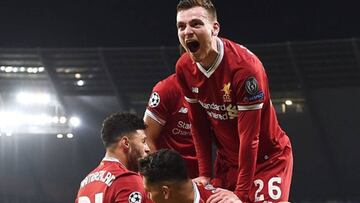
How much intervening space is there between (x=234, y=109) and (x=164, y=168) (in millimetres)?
445

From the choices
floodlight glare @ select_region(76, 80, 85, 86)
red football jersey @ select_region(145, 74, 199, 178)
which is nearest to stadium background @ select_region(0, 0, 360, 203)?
floodlight glare @ select_region(76, 80, 85, 86)

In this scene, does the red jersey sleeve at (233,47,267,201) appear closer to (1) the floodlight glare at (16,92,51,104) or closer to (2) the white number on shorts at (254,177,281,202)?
(2) the white number on shorts at (254,177,281,202)

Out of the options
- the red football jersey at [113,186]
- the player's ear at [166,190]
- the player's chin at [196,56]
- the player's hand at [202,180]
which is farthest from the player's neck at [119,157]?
the player's chin at [196,56]

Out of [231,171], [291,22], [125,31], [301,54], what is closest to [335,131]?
[301,54]

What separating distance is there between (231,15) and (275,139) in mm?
14468

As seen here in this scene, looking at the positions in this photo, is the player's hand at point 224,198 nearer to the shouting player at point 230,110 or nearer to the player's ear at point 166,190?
the shouting player at point 230,110

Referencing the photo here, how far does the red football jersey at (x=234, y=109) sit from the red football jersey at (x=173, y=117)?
73 cm

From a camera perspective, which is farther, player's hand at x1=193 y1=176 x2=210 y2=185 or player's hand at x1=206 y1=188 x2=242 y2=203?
player's hand at x1=193 y1=176 x2=210 y2=185

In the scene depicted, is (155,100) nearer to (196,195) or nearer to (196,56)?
(196,56)

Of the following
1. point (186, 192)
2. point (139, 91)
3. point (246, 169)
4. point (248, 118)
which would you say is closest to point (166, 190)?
point (186, 192)

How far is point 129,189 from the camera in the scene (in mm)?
2967

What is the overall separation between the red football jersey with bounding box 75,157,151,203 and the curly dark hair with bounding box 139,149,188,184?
1.11ft

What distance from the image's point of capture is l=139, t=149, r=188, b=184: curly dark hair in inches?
101

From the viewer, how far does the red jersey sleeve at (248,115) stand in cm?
265
